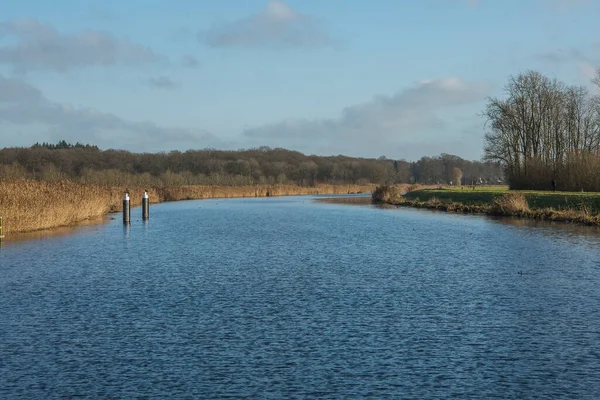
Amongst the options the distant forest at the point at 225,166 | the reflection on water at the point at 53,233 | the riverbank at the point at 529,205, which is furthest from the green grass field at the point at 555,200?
the distant forest at the point at 225,166

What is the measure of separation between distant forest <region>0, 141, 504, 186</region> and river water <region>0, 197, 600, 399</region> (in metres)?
54.2

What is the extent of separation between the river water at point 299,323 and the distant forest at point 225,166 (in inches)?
2136

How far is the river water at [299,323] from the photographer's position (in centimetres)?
715

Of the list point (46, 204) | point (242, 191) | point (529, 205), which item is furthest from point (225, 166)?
point (46, 204)

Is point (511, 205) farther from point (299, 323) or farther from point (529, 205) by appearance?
point (299, 323)

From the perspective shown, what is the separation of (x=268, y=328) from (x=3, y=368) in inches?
143

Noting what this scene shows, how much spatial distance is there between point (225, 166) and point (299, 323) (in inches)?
4885

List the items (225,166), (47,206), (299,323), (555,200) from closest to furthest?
(299,323) → (47,206) → (555,200) → (225,166)

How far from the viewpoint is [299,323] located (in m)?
→ 10.0

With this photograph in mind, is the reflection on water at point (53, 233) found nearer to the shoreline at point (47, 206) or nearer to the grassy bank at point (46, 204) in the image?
the shoreline at point (47, 206)

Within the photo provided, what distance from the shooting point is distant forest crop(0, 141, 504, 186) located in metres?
94.1

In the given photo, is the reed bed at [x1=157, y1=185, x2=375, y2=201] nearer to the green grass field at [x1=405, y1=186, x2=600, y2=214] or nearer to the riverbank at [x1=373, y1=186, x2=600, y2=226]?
the riverbank at [x1=373, y1=186, x2=600, y2=226]

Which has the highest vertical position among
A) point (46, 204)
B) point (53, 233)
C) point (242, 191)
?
point (242, 191)

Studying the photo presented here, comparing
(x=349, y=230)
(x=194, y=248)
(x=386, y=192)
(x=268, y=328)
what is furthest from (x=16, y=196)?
(x=386, y=192)
